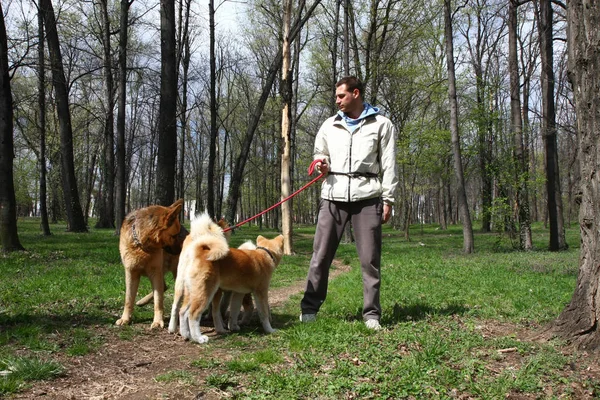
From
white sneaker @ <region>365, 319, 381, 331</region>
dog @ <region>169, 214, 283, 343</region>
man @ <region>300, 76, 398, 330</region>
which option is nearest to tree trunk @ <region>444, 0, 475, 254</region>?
man @ <region>300, 76, 398, 330</region>

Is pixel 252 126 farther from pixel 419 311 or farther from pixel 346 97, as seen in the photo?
pixel 419 311

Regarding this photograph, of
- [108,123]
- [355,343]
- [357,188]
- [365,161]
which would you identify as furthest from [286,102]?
[108,123]

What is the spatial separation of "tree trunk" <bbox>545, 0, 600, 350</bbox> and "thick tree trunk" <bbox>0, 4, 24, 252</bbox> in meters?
11.3

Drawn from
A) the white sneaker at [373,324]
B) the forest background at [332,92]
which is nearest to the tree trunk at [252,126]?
the forest background at [332,92]

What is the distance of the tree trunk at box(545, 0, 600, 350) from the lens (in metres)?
3.54

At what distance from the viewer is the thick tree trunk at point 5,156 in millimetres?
9711

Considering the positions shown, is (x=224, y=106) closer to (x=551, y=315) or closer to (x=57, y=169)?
(x=57, y=169)

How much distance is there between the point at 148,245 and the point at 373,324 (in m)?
2.78

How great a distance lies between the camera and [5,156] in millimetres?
9867

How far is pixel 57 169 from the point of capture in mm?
27500

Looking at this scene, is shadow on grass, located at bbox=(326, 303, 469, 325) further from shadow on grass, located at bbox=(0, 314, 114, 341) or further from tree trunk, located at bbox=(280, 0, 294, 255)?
tree trunk, located at bbox=(280, 0, 294, 255)

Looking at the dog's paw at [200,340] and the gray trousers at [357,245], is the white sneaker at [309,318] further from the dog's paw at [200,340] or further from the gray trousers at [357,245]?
the dog's paw at [200,340]


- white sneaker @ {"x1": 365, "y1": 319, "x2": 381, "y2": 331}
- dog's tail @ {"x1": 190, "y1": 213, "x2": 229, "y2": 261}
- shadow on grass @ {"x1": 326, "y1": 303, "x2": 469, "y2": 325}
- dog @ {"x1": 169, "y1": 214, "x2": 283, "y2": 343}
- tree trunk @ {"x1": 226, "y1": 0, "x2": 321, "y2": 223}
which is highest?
tree trunk @ {"x1": 226, "y1": 0, "x2": 321, "y2": 223}

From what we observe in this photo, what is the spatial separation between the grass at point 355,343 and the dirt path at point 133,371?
0.08 metres
